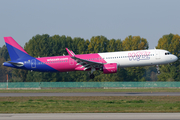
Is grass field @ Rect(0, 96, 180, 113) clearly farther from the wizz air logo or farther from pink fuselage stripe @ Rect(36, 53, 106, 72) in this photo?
pink fuselage stripe @ Rect(36, 53, 106, 72)

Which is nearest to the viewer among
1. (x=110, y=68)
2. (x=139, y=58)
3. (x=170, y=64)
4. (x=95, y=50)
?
(x=110, y=68)

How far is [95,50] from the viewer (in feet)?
293

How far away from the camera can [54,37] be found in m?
106

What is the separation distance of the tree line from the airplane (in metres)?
35.9

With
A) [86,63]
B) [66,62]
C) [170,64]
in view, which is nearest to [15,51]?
[66,62]

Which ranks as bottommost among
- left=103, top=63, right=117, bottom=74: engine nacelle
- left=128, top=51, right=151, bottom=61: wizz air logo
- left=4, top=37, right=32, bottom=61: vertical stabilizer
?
left=103, top=63, right=117, bottom=74: engine nacelle

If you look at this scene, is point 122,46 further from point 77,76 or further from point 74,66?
point 74,66

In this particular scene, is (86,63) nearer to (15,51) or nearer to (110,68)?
(110,68)

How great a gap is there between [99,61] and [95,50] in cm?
4441

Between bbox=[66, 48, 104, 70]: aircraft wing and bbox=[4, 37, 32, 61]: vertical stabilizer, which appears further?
bbox=[4, 37, 32, 61]: vertical stabilizer

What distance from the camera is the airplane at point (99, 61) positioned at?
143 feet

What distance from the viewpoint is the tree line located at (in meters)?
85.1

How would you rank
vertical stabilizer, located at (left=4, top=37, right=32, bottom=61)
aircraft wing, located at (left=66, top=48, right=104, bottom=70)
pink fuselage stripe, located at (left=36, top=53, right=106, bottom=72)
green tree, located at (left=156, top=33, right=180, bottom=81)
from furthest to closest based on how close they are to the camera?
1. green tree, located at (left=156, top=33, right=180, bottom=81)
2. vertical stabilizer, located at (left=4, top=37, right=32, bottom=61)
3. pink fuselage stripe, located at (left=36, top=53, right=106, bottom=72)
4. aircraft wing, located at (left=66, top=48, right=104, bottom=70)

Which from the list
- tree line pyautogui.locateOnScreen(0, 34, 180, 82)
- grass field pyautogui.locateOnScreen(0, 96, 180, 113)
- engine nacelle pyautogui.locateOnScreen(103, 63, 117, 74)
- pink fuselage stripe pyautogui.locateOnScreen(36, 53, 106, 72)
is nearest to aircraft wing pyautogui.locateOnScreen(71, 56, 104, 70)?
pink fuselage stripe pyautogui.locateOnScreen(36, 53, 106, 72)
